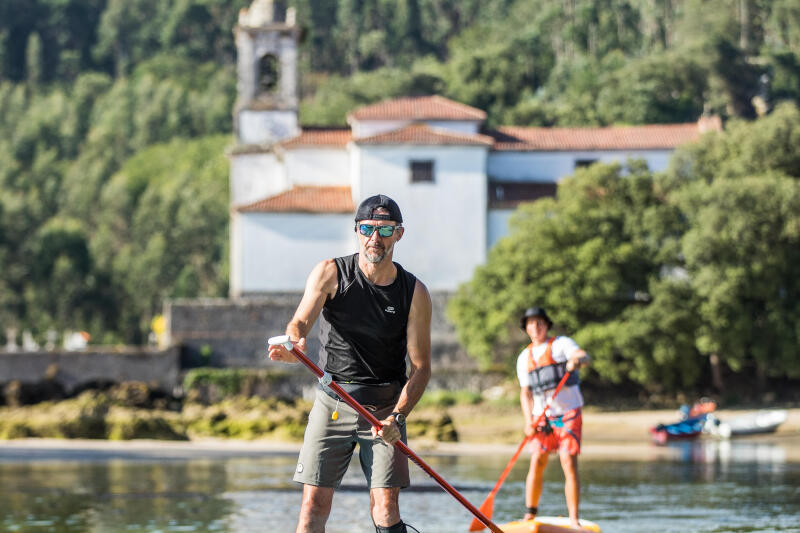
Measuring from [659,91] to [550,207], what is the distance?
41.1m

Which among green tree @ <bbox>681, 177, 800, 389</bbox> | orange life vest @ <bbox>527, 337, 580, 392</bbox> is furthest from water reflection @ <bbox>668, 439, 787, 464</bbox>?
orange life vest @ <bbox>527, 337, 580, 392</bbox>

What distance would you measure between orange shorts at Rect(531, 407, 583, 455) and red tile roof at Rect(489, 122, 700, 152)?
153 ft

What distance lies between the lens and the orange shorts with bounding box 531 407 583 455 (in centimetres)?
1344

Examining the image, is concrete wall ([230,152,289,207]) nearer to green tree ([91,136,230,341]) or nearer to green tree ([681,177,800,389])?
green tree ([681,177,800,389])

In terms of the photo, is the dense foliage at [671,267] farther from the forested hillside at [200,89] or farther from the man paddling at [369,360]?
the man paddling at [369,360]

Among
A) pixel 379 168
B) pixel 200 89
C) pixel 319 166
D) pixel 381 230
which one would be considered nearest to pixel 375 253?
pixel 381 230

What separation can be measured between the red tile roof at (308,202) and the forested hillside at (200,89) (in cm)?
886

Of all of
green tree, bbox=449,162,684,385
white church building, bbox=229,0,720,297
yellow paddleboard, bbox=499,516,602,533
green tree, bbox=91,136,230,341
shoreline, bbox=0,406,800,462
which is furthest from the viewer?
green tree, bbox=91,136,230,341

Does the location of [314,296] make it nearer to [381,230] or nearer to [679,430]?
[381,230]

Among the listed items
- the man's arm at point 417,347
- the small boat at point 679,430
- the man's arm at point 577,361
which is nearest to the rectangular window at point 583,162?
the small boat at point 679,430

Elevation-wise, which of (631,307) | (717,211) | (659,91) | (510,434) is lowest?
(510,434)

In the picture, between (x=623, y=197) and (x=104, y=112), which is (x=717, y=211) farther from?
(x=104, y=112)

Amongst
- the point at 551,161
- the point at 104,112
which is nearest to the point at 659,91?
the point at 551,161

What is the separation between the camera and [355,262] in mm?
9320
